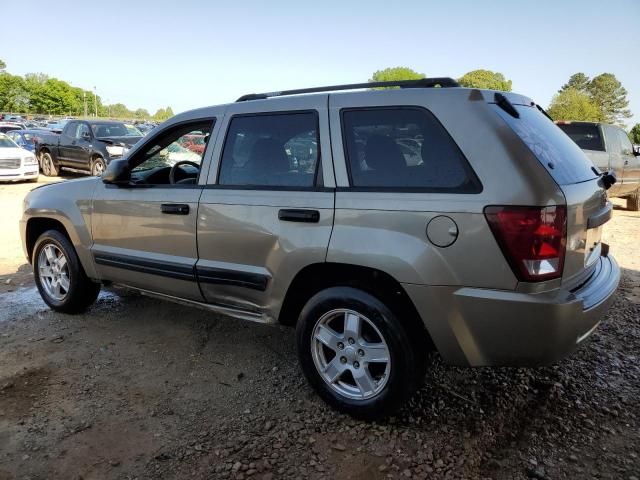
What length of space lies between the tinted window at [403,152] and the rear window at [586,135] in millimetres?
8429

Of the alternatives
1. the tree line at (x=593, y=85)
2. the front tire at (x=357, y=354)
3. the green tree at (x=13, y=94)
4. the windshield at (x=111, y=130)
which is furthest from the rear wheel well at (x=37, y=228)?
the green tree at (x=13, y=94)

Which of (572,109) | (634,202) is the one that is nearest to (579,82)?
(572,109)

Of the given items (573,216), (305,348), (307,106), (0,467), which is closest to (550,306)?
(573,216)

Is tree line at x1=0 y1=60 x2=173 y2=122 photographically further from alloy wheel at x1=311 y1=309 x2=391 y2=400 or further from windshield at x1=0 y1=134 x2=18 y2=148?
alloy wheel at x1=311 y1=309 x2=391 y2=400

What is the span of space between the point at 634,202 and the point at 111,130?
13.7m

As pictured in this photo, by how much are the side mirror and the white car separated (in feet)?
39.8

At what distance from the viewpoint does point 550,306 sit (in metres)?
2.27

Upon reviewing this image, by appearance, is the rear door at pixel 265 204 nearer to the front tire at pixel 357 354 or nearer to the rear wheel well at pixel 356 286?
the rear wheel well at pixel 356 286

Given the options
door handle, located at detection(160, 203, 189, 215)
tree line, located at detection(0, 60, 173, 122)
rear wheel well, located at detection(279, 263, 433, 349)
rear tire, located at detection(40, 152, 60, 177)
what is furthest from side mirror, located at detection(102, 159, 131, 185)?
tree line, located at detection(0, 60, 173, 122)

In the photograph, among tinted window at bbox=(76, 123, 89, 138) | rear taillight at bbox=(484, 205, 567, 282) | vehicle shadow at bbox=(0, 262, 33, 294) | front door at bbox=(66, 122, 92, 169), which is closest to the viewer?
rear taillight at bbox=(484, 205, 567, 282)

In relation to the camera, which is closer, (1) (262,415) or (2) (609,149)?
(1) (262,415)

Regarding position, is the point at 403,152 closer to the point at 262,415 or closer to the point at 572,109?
the point at 262,415

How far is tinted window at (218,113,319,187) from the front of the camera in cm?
297

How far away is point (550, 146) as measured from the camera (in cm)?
261
